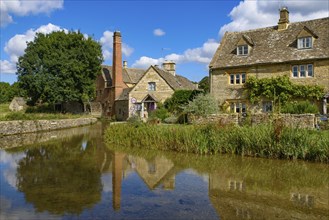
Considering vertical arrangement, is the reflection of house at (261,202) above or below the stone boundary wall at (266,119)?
below

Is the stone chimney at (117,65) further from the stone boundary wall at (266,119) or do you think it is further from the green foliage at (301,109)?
the green foliage at (301,109)

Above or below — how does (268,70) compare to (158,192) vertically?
above

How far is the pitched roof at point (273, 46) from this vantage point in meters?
26.9

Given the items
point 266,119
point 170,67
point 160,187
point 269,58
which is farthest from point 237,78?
point 160,187

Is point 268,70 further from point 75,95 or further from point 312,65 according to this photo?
point 75,95

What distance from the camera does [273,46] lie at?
29.2 meters

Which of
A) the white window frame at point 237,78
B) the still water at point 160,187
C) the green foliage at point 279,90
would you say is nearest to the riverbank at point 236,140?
the still water at point 160,187

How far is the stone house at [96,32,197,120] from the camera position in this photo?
131 ft

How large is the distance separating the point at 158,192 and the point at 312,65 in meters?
21.1

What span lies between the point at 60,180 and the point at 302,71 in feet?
73.1

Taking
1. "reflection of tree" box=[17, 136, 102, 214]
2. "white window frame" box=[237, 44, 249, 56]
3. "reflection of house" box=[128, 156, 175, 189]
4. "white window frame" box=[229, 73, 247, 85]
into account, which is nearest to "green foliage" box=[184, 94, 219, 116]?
"white window frame" box=[229, 73, 247, 85]

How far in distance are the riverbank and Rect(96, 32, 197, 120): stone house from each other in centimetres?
1897

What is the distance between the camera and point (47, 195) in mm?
9695

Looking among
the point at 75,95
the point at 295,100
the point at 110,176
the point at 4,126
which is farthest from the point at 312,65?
the point at 75,95
